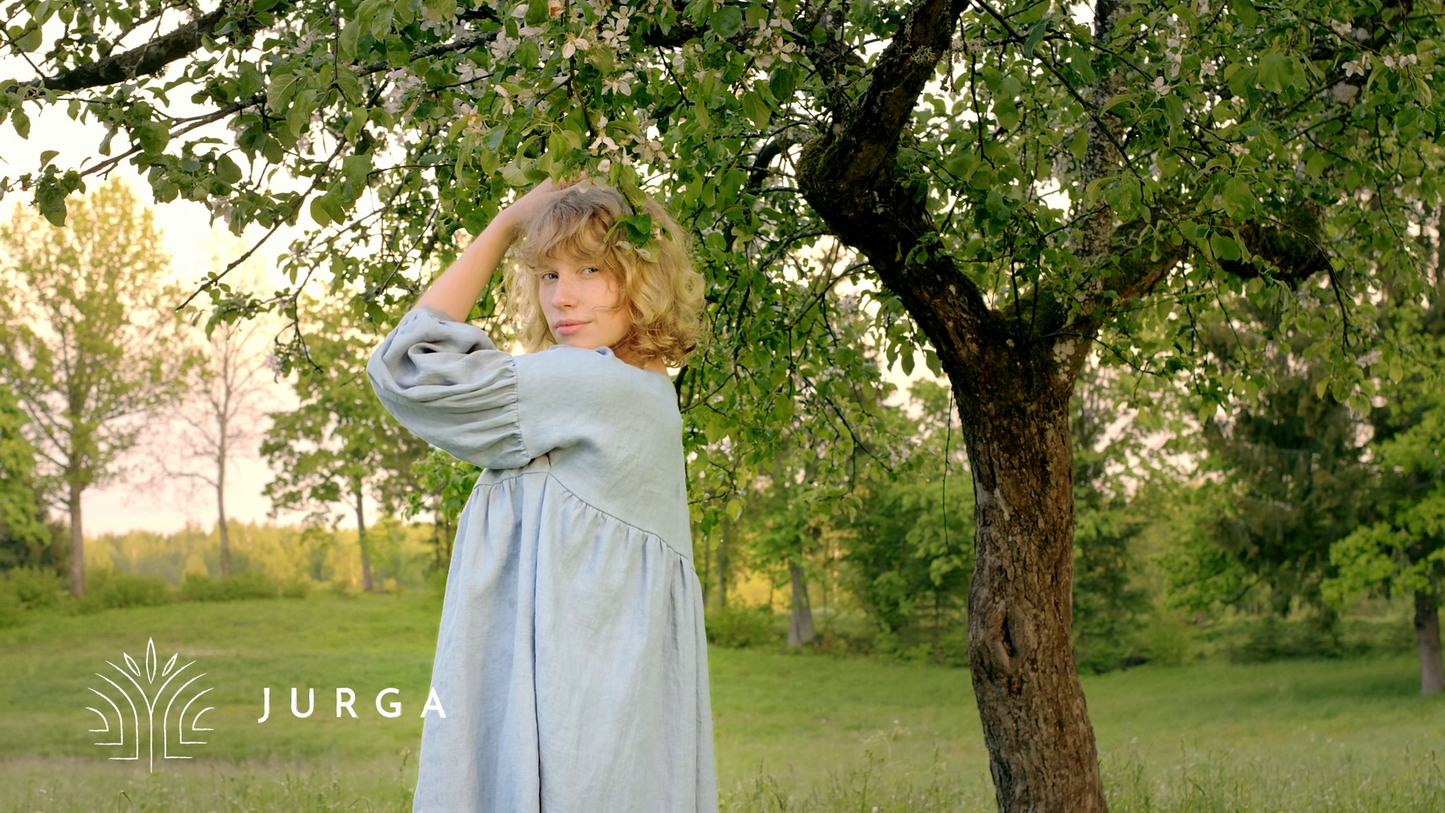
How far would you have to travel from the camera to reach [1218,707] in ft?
59.8

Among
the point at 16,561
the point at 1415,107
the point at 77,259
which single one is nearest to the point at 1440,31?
the point at 1415,107

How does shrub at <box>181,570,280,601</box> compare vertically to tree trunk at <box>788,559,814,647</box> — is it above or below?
above

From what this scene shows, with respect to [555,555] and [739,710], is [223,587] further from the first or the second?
[555,555]

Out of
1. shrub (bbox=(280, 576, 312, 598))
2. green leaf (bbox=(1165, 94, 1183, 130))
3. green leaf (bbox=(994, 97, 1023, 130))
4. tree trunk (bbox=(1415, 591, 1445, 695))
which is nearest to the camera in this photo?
green leaf (bbox=(994, 97, 1023, 130))

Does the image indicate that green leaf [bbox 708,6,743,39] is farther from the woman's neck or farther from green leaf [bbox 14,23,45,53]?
green leaf [bbox 14,23,45,53]

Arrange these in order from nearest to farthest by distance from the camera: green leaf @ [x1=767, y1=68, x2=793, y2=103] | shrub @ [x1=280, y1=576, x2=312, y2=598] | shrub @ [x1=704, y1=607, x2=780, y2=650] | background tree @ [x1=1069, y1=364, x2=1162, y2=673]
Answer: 1. green leaf @ [x1=767, y1=68, x2=793, y2=103]
2. background tree @ [x1=1069, y1=364, x2=1162, y2=673]
3. shrub @ [x1=704, y1=607, x2=780, y2=650]
4. shrub @ [x1=280, y1=576, x2=312, y2=598]

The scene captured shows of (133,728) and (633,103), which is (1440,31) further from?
(133,728)

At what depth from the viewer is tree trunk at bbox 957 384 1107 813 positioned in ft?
12.7

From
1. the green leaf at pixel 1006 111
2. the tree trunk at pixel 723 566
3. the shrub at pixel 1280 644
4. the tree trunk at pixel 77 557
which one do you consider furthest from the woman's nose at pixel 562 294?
the shrub at pixel 1280 644

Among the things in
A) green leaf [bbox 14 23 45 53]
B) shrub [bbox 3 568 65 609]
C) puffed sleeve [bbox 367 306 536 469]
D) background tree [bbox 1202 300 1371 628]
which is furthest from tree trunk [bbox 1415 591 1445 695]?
shrub [bbox 3 568 65 609]

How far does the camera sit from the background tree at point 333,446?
69.6 ft

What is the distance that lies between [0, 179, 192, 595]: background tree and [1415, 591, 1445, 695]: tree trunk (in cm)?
2147

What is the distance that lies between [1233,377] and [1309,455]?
14.7 meters

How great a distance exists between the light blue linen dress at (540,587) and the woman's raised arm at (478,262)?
0.20 feet
